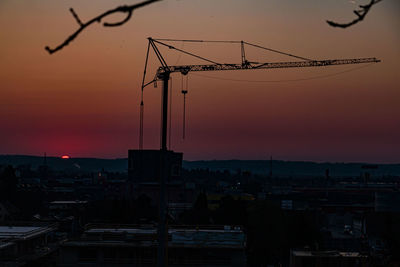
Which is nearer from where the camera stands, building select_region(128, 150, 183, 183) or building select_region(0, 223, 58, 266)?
building select_region(0, 223, 58, 266)

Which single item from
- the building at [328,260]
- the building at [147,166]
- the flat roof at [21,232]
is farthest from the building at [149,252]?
the building at [147,166]

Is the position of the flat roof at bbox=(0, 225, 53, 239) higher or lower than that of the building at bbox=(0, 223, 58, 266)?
higher

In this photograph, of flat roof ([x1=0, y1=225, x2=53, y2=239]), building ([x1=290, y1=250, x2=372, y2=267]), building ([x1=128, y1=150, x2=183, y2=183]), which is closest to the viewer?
building ([x1=290, y1=250, x2=372, y2=267])

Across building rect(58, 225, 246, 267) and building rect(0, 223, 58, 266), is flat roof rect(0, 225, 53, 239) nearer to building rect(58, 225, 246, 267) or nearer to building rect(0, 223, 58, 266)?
building rect(0, 223, 58, 266)

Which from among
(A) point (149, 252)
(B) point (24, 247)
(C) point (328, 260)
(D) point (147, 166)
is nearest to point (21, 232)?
(B) point (24, 247)

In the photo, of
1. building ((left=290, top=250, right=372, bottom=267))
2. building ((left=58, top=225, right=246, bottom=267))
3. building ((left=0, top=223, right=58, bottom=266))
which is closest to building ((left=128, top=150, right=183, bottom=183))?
building ((left=0, top=223, right=58, bottom=266))

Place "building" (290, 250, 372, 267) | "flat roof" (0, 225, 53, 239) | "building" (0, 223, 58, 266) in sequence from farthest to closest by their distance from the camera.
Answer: "flat roof" (0, 225, 53, 239) → "building" (0, 223, 58, 266) → "building" (290, 250, 372, 267)

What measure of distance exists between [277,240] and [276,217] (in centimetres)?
191

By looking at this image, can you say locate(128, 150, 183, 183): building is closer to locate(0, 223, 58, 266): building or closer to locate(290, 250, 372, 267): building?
locate(0, 223, 58, 266): building

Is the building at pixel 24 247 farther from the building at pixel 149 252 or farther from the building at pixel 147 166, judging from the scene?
the building at pixel 147 166

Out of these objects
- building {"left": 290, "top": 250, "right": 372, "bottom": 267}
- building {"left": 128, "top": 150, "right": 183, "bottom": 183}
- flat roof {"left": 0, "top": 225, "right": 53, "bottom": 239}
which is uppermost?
building {"left": 128, "top": 150, "right": 183, "bottom": 183}

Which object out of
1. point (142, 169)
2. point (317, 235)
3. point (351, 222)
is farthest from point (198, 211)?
point (142, 169)

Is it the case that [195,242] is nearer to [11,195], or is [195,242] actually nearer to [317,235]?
[317,235]

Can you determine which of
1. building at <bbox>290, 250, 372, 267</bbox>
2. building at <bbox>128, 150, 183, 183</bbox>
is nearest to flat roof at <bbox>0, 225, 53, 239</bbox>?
building at <bbox>290, 250, 372, 267</bbox>
